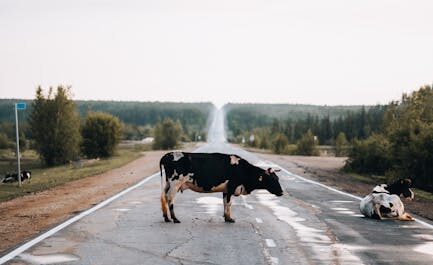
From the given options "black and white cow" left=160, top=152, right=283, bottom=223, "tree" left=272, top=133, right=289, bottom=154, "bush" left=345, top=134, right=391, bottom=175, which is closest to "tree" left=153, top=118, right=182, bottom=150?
"tree" left=272, top=133, right=289, bottom=154

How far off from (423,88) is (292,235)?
115ft

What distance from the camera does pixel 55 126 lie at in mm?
61156

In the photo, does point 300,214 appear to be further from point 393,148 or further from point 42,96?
point 42,96

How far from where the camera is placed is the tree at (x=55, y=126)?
60.8 meters

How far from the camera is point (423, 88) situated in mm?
42938

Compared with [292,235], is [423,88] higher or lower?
higher

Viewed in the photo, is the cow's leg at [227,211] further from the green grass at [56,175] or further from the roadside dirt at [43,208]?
the green grass at [56,175]

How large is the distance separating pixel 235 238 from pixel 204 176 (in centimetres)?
251

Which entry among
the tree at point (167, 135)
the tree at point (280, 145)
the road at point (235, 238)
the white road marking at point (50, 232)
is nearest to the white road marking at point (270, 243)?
the road at point (235, 238)

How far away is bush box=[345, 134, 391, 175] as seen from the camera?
40975mm

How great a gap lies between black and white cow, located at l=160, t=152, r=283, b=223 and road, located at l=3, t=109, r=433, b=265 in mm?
626

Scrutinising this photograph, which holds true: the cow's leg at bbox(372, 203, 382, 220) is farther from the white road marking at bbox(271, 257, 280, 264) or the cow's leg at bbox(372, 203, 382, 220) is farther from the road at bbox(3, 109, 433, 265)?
the white road marking at bbox(271, 257, 280, 264)

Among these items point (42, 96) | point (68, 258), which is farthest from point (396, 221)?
point (42, 96)

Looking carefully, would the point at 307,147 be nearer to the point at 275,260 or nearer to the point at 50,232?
the point at 50,232
